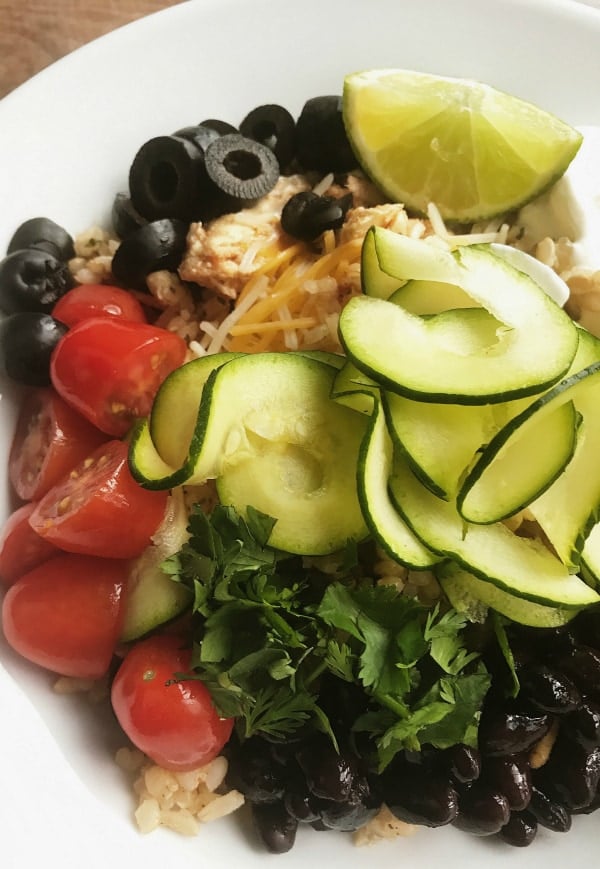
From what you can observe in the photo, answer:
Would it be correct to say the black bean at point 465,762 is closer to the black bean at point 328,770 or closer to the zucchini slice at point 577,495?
the black bean at point 328,770

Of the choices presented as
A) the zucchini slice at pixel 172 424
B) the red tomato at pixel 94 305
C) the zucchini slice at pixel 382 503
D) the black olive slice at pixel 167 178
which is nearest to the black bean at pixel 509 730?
the zucchini slice at pixel 382 503

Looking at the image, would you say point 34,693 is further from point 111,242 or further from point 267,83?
point 267,83

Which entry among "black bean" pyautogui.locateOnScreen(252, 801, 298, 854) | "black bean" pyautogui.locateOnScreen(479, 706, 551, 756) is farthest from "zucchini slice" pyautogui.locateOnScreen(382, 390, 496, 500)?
"black bean" pyautogui.locateOnScreen(252, 801, 298, 854)

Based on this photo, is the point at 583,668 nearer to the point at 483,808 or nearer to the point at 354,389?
the point at 483,808

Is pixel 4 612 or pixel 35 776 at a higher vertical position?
pixel 4 612

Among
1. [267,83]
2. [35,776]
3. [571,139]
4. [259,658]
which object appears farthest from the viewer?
[267,83]

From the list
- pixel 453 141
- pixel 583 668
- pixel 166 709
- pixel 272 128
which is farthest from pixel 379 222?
pixel 166 709

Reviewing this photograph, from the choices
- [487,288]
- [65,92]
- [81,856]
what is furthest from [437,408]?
[65,92]
